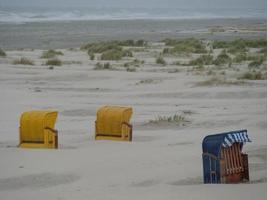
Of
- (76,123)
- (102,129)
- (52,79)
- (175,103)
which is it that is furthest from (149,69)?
(102,129)

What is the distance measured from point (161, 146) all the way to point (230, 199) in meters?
5.02

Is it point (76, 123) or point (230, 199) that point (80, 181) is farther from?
point (76, 123)

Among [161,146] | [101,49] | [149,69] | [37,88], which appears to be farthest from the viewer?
[101,49]

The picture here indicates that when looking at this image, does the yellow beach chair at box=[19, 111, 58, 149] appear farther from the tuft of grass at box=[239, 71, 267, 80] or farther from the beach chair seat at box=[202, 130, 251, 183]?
the tuft of grass at box=[239, 71, 267, 80]

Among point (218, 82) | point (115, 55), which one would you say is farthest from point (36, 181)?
point (115, 55)

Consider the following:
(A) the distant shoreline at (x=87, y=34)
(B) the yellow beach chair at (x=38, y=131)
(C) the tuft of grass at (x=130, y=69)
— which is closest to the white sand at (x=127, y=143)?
(B) the yellow beach chair at (x=38, y=131)

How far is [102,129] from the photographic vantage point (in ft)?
46.2

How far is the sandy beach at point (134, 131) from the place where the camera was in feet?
31.5

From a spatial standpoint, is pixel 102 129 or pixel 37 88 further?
pixel 37 88

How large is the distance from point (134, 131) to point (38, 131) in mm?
3281

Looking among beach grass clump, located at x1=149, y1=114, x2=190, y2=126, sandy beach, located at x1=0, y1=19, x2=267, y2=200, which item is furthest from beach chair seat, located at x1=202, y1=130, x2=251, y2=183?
beach grass clump, located at x1=149, y1=114, x2=190, y2=126

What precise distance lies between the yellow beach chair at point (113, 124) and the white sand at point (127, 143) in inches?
15.1

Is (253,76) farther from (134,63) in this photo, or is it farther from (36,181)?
(36,181)

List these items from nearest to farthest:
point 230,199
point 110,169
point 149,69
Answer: point 230,199, point 110,169, point 149,69
